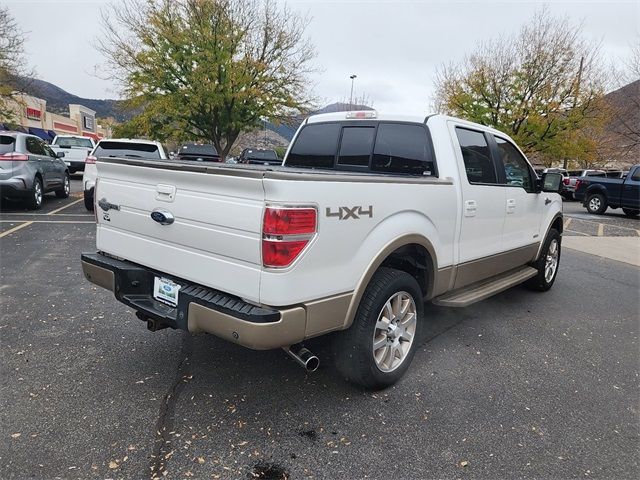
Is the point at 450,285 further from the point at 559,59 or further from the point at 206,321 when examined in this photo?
the point at 559,59

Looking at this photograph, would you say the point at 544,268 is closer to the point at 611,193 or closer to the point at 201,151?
the point at 611,193

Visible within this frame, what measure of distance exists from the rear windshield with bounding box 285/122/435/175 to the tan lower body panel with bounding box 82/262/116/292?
2.13 m

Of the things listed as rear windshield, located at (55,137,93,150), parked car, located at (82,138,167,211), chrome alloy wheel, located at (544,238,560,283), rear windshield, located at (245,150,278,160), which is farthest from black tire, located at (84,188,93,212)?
rear windshield, located at (245,150,278,160)

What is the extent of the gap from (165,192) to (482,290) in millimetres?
2868

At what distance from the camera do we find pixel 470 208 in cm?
372

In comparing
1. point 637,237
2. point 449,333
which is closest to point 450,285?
point 449,333

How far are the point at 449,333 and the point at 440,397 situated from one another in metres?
1.25

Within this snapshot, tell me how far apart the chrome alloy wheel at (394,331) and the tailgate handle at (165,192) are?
1.53 m

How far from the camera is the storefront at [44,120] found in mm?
30961

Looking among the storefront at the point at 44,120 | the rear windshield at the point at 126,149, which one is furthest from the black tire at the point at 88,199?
the storefront at the point at 44,120

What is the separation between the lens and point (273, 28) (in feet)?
69.4

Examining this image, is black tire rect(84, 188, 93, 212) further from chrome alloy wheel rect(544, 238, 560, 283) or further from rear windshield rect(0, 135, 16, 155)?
chrome alloy wheel rect(544, 238, 560, 283)

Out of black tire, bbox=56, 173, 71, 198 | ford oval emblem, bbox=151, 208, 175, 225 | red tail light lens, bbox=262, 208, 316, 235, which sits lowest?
black tire, bbox=56, 173, 71, 198

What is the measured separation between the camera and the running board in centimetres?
363
